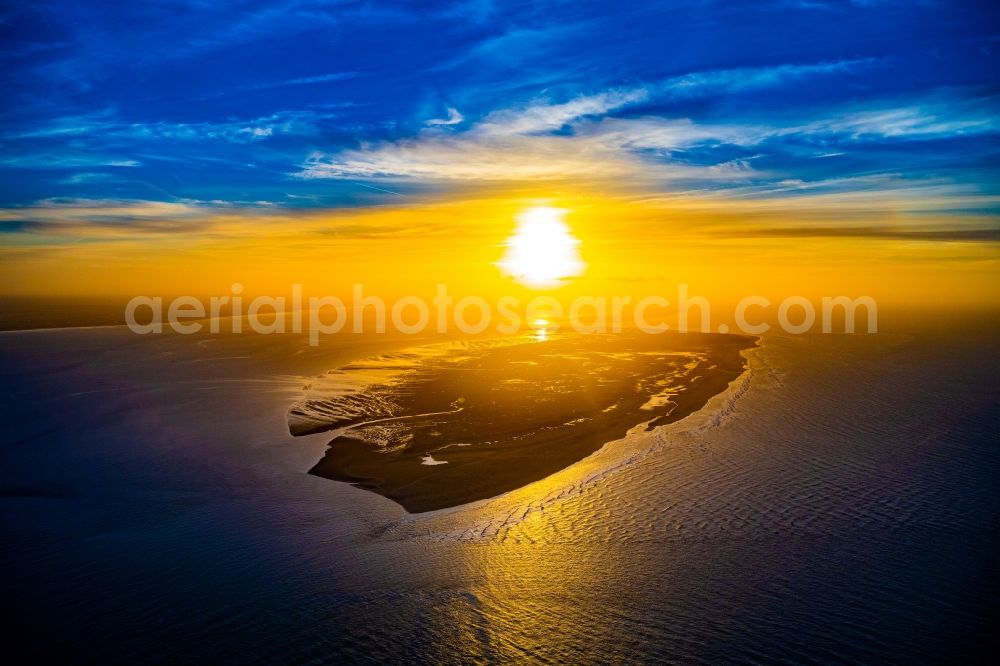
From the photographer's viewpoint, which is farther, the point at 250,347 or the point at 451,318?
the point at 451,318

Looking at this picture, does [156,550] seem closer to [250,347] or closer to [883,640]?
[883,640]

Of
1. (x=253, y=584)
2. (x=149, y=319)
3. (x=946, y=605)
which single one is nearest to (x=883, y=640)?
(x=946, y=605)

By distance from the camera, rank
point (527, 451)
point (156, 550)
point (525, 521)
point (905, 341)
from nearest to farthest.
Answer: point (156, 550)
point (525, 521)
point (527, 451)
point (905, 341)

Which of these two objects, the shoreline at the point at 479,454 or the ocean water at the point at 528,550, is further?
the shoreline at the point at 479,454

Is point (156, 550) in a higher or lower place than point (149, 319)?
lower

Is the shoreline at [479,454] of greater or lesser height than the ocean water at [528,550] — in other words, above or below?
above

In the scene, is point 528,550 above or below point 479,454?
below

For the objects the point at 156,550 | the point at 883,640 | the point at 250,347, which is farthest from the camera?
the point at 250,347

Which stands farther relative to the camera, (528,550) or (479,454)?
(479,454)
